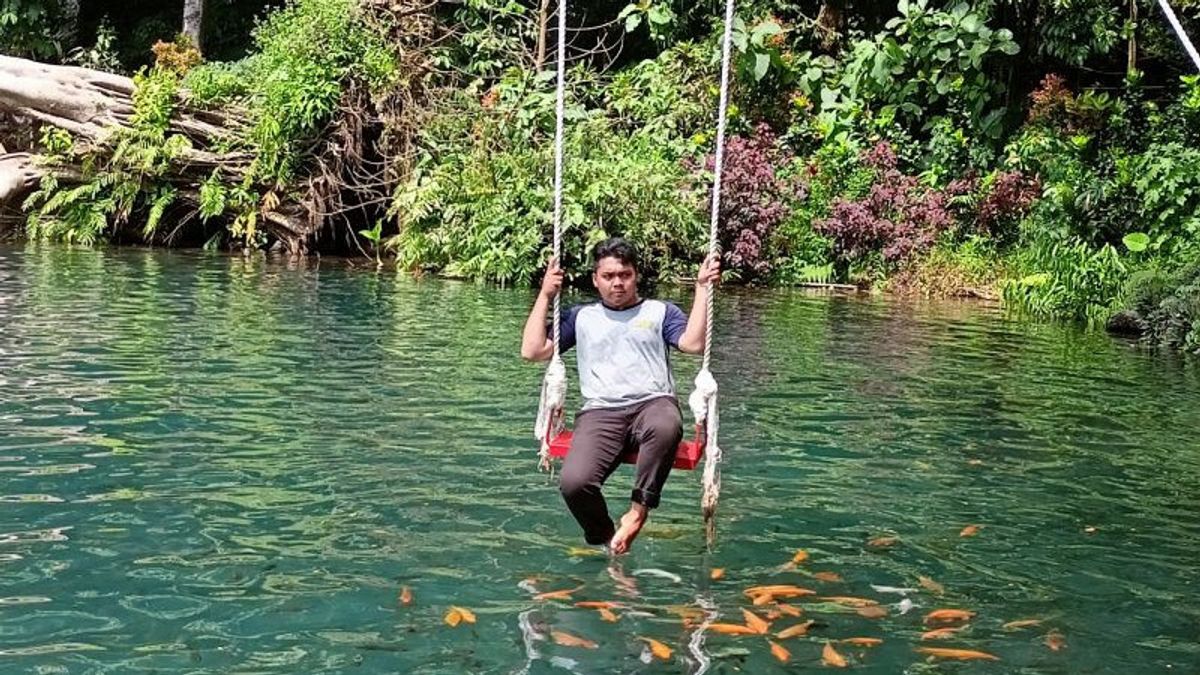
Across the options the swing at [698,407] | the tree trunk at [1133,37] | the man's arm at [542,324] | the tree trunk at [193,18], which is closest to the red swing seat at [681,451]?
the swing at [698,407]

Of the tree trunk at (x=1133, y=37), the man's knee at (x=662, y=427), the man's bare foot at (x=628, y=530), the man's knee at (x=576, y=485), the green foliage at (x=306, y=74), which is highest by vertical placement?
the tree trunk at (x=1133, y=37)

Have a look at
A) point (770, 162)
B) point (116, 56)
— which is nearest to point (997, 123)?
point (770, 162)

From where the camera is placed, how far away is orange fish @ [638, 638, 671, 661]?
4594mm

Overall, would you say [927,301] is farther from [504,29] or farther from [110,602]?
[110,602]

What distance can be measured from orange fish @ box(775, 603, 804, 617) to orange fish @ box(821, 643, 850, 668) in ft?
1.24

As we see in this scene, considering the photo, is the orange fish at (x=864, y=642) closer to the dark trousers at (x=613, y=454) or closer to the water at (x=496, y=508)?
the water at (x=496, y=508)

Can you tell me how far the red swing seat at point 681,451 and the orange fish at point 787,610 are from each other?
2.88 feet

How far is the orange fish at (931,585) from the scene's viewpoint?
5.50 m

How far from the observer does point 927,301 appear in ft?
65.2

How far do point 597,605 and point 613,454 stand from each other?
2.96ft

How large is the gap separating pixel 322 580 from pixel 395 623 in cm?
59

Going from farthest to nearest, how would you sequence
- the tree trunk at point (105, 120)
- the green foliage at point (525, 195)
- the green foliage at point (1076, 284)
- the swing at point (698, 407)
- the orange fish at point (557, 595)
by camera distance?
the tree trunk at point (105, 120) < the green foliage at point (525, 195) < the green foliage at point (1076, 284) < the swing at point (698, 407) < the orange fish at point (557, 595)

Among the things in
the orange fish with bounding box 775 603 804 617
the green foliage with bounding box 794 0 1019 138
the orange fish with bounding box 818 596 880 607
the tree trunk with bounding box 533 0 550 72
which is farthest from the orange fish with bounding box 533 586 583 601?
the tree trunk with bounding box 533 0 550 72

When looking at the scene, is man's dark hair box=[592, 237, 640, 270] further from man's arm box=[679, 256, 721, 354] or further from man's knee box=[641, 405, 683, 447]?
man's knee box=[641, 405, 683, 447]
